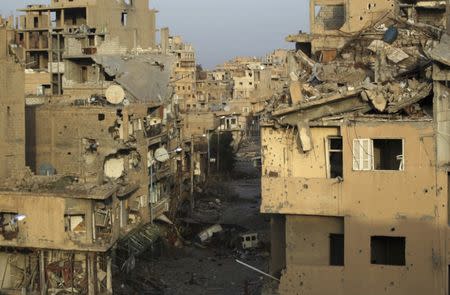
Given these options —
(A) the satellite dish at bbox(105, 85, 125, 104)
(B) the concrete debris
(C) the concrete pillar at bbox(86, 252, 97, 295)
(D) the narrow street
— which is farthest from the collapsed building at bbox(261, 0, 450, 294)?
(B) the concrete debris

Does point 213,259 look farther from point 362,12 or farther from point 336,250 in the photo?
point 336,250

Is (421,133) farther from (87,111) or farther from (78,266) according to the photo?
(87,111)

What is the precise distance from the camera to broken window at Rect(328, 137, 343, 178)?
48.3 feet

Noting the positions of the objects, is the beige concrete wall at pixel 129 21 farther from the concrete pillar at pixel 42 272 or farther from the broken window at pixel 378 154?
the broken window at pixel 378 154

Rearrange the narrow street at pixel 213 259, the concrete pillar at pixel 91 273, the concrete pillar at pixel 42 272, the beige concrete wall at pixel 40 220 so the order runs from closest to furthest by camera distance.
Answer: the beige concrete wall at pixel 40 220 < the concrete pillar at pixel 42 272 < the concrete pillar at pixel 91 273 < the narrow street at pixel 213 259

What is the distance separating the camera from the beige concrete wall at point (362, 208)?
14.1 metres

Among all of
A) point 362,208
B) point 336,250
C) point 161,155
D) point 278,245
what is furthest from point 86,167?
point 362,208

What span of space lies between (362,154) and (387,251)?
6.64 feet

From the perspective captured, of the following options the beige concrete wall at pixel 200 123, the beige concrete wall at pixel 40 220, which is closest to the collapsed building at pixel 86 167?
the beige concrete wall at pixel 40 220

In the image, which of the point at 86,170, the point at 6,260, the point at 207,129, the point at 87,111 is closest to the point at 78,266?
the point at 6,260

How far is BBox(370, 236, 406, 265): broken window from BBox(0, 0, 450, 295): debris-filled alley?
27mm

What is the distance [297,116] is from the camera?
14641 millimetres

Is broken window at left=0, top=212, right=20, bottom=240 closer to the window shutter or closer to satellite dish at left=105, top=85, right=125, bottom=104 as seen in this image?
satellite dish at left=105, top=85, right=125, bottom=104

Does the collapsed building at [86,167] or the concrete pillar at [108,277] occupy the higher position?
the collapsed building at [86,167]
